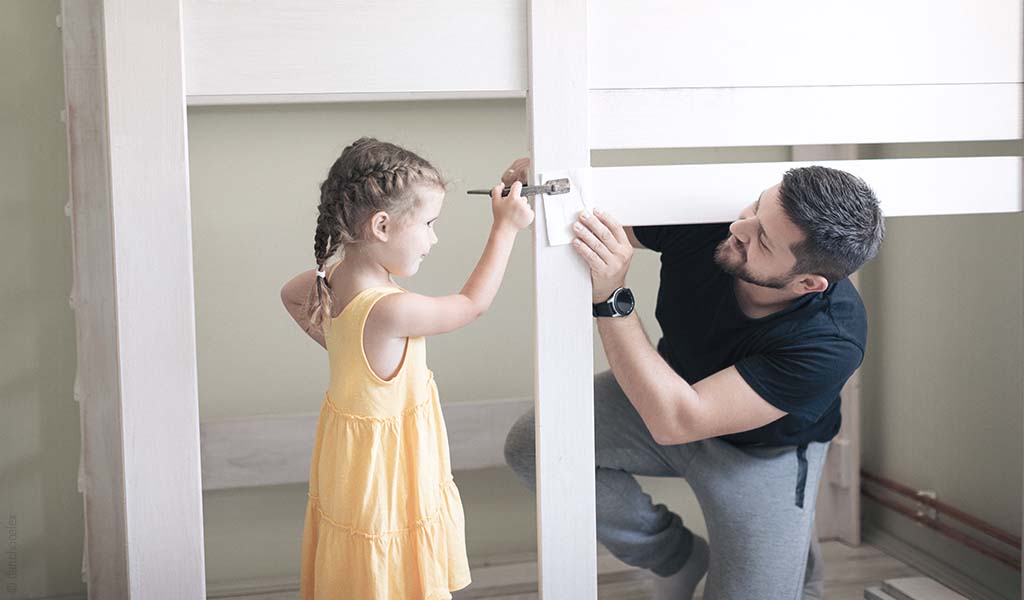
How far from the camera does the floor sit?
110 inches

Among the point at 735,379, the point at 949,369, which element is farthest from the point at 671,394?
the point at 949,369

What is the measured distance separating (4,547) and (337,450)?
4.94ft

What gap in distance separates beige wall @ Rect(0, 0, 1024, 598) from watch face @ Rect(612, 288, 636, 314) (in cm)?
117

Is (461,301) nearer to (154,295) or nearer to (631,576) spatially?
(154,295)

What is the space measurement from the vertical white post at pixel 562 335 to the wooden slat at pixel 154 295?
0.59m

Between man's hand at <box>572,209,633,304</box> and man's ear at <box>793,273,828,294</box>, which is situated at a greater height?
man's hand at <box>572,209,633,304</box>

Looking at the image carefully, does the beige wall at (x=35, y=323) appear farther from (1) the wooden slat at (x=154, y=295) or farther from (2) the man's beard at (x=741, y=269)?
(2) the man's beard at (x=741, y=269)

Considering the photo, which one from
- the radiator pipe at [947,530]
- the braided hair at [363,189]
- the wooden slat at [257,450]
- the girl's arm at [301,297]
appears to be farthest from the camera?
the wooden slat at [257,450]

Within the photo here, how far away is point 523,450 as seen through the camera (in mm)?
2432

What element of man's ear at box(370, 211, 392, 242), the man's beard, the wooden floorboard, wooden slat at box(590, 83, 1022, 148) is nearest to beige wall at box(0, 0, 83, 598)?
the wooden floorboard

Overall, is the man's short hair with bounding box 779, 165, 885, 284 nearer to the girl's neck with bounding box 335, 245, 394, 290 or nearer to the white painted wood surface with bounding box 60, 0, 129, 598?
the girl's neck with bounding box 335, 245, 394, 290

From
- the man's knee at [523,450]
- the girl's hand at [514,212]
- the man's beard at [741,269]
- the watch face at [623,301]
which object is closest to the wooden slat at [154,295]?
the girl's hand at [514,212]

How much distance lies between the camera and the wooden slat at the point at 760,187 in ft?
6.00

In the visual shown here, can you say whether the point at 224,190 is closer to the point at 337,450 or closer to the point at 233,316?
the point at 233,316
